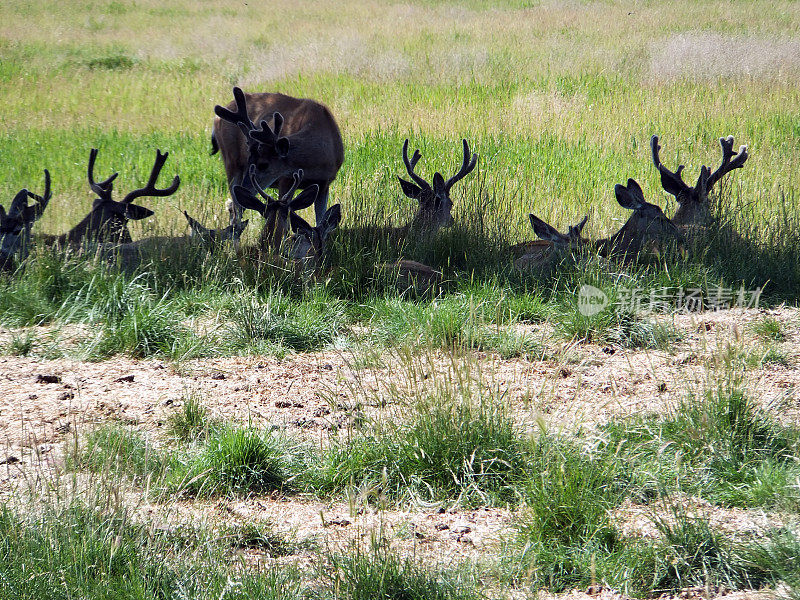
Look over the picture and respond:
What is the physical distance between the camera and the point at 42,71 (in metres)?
19.8

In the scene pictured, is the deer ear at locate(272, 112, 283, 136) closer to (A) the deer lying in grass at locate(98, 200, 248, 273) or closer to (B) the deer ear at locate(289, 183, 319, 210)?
(B) the deer ear at locate(289, 183, 319, 210)

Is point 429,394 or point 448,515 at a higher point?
point 429,394

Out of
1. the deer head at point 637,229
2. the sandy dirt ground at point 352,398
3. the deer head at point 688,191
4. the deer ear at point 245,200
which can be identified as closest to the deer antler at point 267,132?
the deer ear at point 245,200

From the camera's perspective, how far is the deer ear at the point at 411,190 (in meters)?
9.20

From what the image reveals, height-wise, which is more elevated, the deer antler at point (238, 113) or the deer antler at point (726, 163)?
the deer antler at point (238, 113)

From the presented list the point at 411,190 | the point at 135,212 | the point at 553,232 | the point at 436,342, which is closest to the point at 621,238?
the point at 553,232

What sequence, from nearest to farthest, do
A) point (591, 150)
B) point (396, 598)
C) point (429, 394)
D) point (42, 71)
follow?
point (396, 598) < point (429, 394) < point (591, 150) < point (42, 71)

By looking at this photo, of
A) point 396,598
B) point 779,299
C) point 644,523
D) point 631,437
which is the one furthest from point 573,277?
point 396,598

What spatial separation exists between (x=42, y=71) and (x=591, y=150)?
1402 cm

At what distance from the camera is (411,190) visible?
9242 mm

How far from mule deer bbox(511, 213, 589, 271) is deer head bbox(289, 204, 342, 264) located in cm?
175

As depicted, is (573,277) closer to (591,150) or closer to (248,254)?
(248,254)

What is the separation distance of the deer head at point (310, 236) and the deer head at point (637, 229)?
2514 millimetres

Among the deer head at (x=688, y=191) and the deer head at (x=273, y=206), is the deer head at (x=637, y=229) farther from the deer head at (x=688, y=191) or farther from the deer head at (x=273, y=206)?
the deer head at (x=273, y=206)
